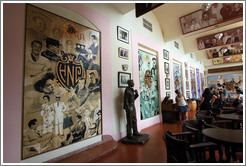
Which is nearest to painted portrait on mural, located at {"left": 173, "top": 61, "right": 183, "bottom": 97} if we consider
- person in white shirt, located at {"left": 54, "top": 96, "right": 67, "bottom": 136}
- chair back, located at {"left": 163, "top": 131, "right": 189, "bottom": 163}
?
chair back, located at {"left": 163, "top": 131, "right": 189, "bottom": 163}

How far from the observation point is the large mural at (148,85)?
523cm

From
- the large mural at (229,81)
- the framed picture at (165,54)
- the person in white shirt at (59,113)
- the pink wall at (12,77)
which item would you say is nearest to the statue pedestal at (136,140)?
the person in white shirt at (59,113)

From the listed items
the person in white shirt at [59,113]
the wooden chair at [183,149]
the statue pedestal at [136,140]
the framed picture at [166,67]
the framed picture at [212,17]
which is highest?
the framed picture at [212,17]

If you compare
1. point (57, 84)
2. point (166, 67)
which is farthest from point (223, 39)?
point (57, 84)

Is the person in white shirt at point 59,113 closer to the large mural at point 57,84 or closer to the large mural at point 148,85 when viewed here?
the large mural at point 57,84

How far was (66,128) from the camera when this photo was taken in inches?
108

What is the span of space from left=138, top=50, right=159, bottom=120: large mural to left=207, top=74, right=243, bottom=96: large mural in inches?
485

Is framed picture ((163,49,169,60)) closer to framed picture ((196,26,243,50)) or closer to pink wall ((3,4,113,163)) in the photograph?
framed picture ((196,26,243,50))

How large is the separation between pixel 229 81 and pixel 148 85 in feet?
43.4

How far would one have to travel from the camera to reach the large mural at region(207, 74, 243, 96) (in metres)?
13.4

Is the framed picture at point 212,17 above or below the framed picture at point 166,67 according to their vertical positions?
above

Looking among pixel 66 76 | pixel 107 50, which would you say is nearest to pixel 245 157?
pixel 66 76

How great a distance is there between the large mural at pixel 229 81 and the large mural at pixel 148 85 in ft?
40.4

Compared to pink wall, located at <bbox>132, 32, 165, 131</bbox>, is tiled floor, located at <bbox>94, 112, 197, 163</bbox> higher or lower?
lower
